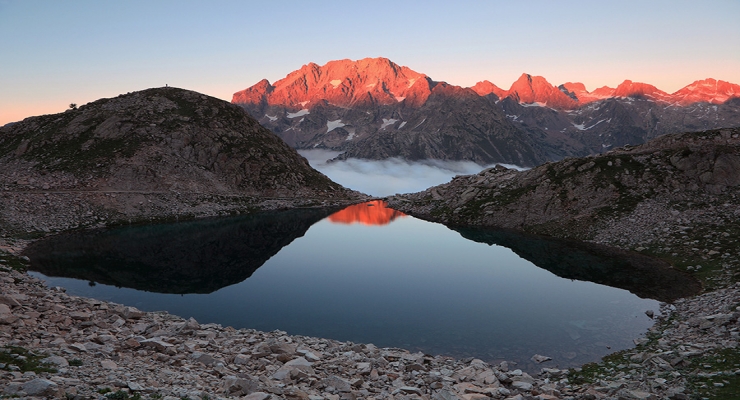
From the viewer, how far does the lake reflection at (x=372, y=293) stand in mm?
34500

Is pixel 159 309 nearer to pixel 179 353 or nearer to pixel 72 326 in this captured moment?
pixel 72 326

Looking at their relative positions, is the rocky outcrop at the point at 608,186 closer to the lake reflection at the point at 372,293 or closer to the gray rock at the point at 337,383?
the lake reflection at the point at 372,293

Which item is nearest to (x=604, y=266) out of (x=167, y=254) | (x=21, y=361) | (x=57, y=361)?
(x=57, y=361)

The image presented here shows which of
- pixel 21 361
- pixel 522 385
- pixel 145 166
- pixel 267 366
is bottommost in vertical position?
pixel 522 385

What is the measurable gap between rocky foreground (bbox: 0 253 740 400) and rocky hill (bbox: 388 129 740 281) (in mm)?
34484

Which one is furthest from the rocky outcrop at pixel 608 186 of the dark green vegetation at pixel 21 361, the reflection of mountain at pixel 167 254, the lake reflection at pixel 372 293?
the dark green vegetation at pixel 21 361

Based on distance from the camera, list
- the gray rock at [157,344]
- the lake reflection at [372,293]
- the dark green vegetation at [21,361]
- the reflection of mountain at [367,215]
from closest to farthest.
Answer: the dark green vegetation at [21,361] → the gray rock at [157,344] → the lake reflection at [372,293] → the reflection of mountain at [367,215]

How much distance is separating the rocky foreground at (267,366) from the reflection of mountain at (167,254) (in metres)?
21.5

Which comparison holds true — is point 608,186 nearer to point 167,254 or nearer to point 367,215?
point 367,215

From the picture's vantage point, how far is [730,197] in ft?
224

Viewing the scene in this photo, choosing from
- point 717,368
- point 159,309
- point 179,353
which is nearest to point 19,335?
point 179,353

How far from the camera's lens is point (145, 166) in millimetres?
110375

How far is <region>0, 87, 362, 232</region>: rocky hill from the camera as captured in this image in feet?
291

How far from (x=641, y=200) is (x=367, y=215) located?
70525 mm
